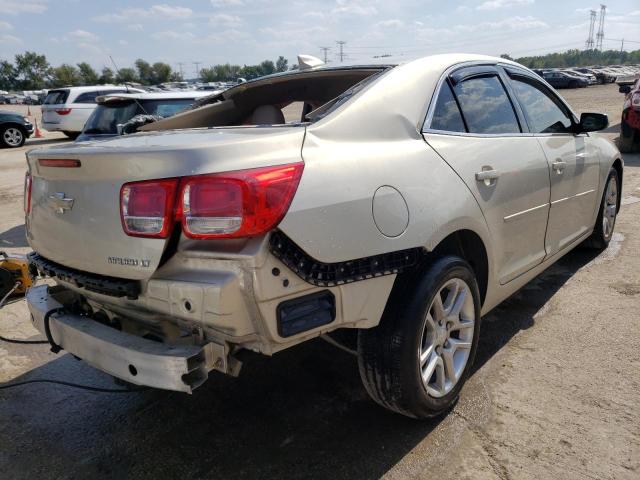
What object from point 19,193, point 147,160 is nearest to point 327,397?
point 147,160

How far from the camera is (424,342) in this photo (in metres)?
2.48

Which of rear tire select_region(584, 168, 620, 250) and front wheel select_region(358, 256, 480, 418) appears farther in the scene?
rear tire select_region(584, 168, 620, 250)

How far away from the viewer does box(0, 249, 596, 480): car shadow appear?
235cm

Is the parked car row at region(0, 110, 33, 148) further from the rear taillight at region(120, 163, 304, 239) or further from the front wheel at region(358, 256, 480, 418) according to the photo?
the front wheel at region(358, 256, 480, 418)

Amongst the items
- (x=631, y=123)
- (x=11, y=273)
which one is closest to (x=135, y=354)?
(x=11, y=273)

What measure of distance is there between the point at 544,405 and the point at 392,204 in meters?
1.39

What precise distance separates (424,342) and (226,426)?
1.06 metres

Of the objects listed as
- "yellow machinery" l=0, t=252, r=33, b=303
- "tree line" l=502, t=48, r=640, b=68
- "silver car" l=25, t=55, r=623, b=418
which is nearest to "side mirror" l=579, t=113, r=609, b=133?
"silver car" l=25, t=55, r=623, b=418

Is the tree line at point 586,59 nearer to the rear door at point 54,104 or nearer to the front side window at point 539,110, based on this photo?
the rear door at point 54,104

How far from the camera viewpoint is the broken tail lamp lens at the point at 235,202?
182cm

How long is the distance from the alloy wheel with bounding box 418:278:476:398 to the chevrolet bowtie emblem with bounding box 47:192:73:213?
5.20 feet

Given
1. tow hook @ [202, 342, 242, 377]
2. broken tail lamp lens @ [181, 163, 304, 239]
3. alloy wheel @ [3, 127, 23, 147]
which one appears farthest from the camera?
alloy wheel @ [3, 127, 23, 147]

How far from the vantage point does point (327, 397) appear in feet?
9.30

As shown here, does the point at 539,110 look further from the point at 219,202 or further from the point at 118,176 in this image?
the point at 118,176
